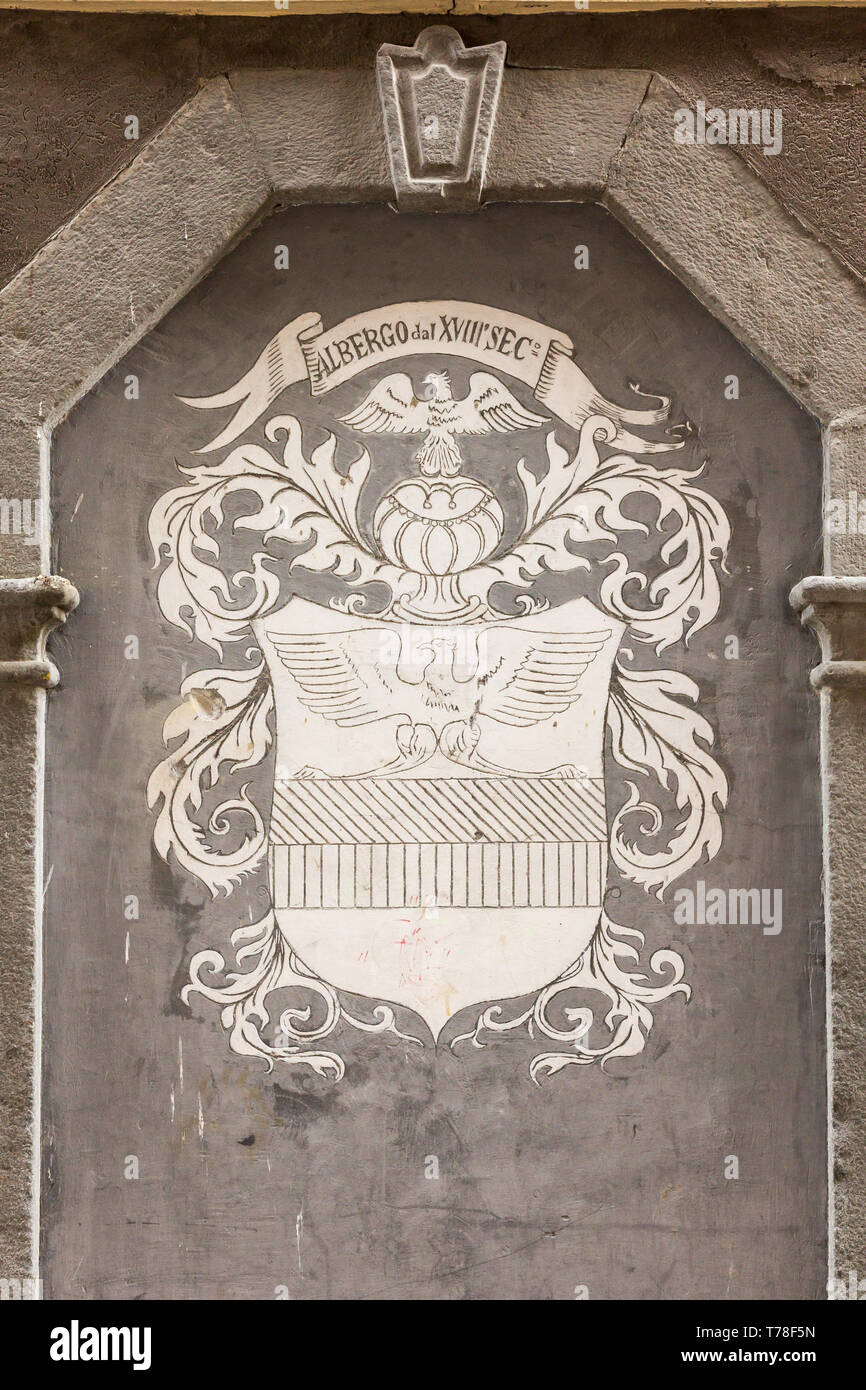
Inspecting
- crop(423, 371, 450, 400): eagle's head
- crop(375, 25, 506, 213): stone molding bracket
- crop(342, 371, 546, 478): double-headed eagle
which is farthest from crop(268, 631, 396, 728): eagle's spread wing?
crop(375, 25, 506, 213): stone molding bracket

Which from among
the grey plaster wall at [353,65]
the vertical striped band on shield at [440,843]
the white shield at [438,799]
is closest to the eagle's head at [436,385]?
the white shield at [438,799]

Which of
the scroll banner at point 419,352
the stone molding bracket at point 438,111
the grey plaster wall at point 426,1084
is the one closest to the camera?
the grey plaster wall at point 426,1084

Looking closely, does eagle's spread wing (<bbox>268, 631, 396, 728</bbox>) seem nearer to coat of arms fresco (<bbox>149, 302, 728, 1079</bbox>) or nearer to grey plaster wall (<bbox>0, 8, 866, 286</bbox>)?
coat of arms fresco (<bbox>149, 302, 728, 1079</bbox>)

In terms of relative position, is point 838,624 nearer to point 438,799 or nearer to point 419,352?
point 438,799

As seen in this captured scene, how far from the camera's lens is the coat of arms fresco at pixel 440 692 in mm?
3270

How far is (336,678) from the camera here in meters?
3.37

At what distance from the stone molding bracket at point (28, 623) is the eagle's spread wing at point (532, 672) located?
1049mm

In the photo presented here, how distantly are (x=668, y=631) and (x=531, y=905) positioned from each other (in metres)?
0.76

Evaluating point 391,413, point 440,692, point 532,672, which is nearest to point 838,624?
point 532,672

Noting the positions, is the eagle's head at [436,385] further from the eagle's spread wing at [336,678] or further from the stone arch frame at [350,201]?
the eagle's spread wing at [336,678]

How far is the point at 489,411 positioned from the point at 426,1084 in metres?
1.67

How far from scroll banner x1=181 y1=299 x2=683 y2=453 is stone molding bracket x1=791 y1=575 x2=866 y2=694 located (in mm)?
600

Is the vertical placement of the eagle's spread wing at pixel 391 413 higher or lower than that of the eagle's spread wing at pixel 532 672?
higher

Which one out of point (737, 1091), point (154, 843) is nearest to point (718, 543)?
point (737, 1091)
